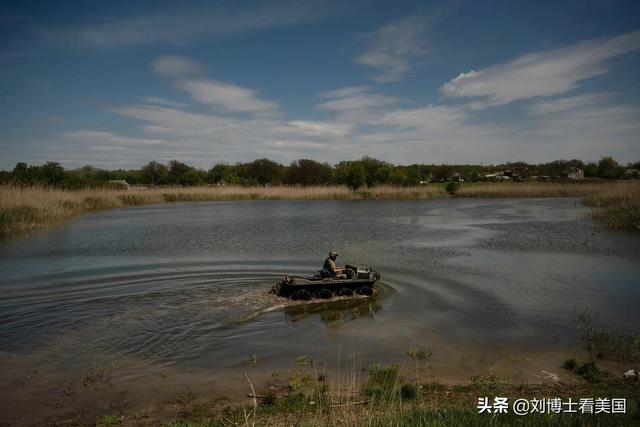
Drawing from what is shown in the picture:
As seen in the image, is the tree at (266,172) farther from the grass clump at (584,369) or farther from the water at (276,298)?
the grass clump at (584,369)

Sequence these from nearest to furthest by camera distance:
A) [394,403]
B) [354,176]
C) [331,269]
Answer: [394,403] < [331,269] < [354,176]

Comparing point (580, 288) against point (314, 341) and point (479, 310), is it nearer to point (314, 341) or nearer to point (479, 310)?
point (479, 310)

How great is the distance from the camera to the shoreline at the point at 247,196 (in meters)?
30.8

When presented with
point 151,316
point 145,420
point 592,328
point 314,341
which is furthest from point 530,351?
point 151,316

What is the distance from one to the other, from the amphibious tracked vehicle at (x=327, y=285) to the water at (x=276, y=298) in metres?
0.44

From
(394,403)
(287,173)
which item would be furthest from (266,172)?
(394,403)

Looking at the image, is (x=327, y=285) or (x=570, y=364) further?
(x=327, y=285)

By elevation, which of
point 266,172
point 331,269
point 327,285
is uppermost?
point 266,172

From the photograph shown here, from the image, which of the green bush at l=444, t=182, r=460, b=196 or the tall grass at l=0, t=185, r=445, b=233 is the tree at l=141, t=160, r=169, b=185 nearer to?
the tall grass at l=0, t=185, r=445, b=233

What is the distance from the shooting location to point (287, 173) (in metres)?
94.2

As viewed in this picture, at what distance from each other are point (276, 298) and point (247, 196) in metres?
46.3

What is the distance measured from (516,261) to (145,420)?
686 inches

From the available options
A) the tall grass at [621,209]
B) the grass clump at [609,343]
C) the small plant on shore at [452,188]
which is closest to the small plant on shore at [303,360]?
the grass clump at [609,343]

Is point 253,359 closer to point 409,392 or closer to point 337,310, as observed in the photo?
point 409,392
